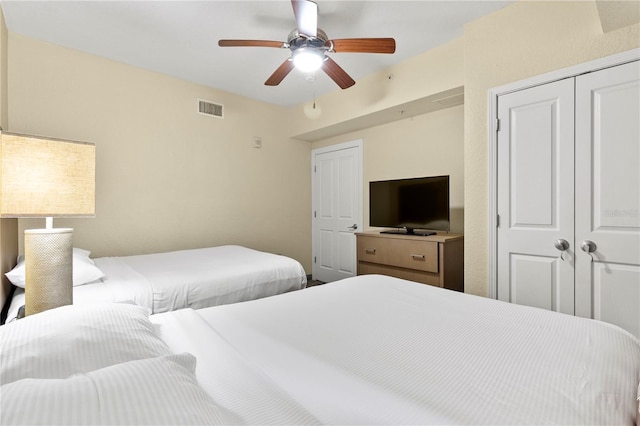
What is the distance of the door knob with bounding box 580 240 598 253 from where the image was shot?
6.64 ft

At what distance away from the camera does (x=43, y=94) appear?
2.80 metres

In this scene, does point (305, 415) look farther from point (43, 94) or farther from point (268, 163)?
point (268, 163)

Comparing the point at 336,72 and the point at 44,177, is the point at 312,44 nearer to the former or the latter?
the point at 336,72

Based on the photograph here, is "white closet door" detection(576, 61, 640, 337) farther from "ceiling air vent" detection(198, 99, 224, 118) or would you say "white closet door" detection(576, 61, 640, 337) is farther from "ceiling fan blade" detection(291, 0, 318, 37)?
"ceiling air vent" detection(198, 99, 224, 118)

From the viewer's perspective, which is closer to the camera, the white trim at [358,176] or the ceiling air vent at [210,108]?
the ceiling air vent at [210,108]

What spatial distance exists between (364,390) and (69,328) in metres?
0.83

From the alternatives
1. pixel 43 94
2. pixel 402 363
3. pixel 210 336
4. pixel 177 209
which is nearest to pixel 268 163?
pixel 177 209

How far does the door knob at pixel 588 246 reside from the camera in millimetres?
2025

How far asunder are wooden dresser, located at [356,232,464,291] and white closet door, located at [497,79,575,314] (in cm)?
48

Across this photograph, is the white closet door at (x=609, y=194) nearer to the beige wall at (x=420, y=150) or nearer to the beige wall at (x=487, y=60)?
the beige wall at (x=487, y=60)

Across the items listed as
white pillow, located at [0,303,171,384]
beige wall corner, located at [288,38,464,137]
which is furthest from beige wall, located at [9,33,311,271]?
white pillow, located at [0,303,171,384]

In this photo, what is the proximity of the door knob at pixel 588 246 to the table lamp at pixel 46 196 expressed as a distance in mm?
2882

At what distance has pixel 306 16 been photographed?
1.99m

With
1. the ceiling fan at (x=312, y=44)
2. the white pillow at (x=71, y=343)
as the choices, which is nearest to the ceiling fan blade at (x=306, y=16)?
the ceiling fan at (x=312, y=44)
